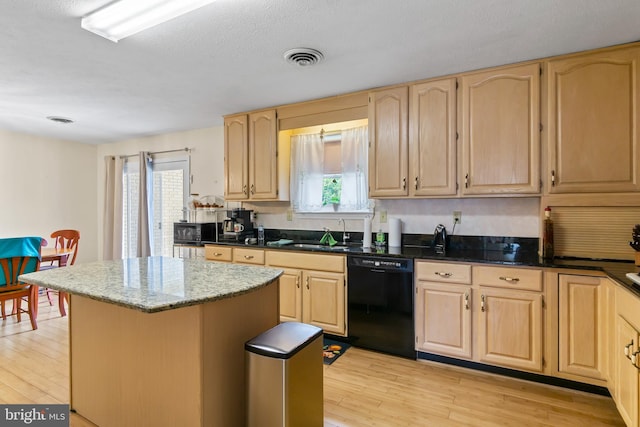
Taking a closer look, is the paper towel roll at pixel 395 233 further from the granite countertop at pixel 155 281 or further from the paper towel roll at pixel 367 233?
the granite countertop at pixel 155 281

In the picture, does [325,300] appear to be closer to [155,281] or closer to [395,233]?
[395,233]

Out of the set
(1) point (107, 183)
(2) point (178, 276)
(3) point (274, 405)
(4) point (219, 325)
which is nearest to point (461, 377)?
(3) point (274, 405)

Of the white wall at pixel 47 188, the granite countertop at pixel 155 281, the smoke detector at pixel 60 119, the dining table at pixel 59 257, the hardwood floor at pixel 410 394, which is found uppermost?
the smoke detector at pixel 60 119

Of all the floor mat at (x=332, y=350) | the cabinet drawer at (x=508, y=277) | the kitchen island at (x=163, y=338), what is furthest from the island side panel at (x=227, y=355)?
the cabinet drawer at (x=508, y=277)

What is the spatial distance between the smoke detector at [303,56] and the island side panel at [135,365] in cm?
182

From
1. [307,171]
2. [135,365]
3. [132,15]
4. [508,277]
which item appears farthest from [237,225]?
[508,277]

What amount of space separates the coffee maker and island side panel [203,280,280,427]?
2.20 m

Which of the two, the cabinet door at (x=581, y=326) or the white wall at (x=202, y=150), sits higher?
the white wall at (x=202, y=150)

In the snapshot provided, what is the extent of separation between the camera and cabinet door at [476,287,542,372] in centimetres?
238

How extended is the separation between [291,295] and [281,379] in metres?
1.83

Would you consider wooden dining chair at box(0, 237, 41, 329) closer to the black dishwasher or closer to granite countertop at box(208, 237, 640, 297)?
granite countertop at box(208, 237, 640, 297)

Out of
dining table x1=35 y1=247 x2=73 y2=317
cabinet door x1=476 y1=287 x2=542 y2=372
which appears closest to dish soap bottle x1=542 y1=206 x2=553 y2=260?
cabinet door x1=476 y1=287 x2=542 y2=372

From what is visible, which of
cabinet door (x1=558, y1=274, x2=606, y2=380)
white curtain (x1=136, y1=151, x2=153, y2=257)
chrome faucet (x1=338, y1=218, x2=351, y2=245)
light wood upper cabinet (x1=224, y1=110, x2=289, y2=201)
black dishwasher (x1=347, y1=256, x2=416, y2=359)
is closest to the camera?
cabinet door (x1=558, y1=274, x2=606, y2=380)

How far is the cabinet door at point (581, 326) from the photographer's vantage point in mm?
2199
